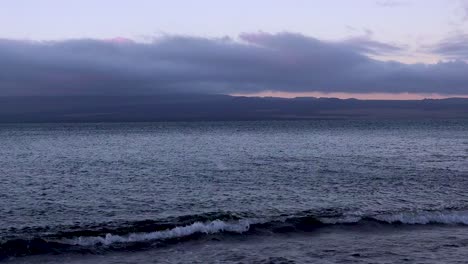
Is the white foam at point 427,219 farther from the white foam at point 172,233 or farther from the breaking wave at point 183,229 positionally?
the white foam at point 172,233

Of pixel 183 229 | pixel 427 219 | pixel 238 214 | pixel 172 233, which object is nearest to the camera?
pixel 172 233

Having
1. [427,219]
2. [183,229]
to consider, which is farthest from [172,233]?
[427,219]

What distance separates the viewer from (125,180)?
45.7m

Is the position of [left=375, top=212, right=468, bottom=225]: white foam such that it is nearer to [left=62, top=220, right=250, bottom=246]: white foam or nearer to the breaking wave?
the breaking wave

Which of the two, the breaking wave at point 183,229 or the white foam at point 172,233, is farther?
the white foam at point 172,233

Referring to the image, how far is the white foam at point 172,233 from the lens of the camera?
24.2 meters

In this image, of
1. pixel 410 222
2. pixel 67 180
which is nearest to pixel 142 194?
pixel 67 180

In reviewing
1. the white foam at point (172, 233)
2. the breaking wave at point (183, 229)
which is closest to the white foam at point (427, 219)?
the breaking wave at point (183, 229)

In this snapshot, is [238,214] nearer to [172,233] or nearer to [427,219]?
[172,233]

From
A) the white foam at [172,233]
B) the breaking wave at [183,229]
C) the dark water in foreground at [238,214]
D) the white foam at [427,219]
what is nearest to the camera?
the dark water in foreground at [238,214]

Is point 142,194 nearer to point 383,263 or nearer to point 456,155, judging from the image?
point 383,263

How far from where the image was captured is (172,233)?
25.5m

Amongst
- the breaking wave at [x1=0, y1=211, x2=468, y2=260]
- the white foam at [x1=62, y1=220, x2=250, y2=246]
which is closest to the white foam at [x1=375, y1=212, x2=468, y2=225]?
the breaking wave at [x1=0, y1=211, x2=468, y2=260]

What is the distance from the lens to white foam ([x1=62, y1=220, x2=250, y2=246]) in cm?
2417
